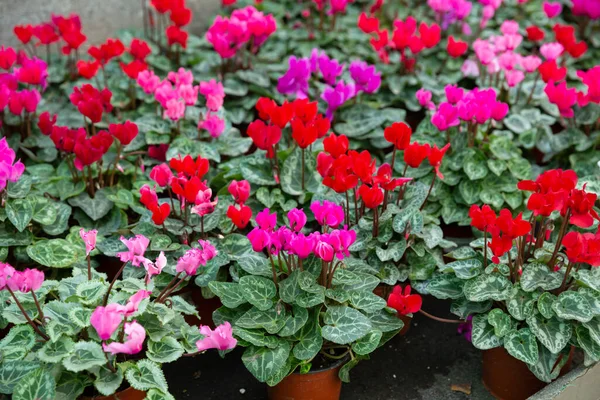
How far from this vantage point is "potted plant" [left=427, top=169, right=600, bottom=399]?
96.1 inches

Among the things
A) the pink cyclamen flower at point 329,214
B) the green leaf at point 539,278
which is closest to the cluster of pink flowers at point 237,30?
the pink cyclamen flower at point 329,214

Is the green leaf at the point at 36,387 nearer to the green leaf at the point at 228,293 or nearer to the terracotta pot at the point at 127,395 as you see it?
the terracotta pot at the point at 127,395

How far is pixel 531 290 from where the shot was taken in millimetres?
2574

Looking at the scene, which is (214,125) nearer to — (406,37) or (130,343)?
(406,37)

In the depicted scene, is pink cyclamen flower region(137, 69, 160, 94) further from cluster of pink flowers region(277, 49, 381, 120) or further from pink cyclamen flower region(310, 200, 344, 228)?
pink cyclamen flower region(310, 200, 344, 228)

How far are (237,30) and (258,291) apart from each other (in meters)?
1.63

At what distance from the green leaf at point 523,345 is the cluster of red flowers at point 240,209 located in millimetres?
991

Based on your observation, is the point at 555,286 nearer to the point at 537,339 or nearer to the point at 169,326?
the point at 537,339

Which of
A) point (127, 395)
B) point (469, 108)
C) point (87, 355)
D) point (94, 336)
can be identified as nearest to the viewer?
point (87, 355)

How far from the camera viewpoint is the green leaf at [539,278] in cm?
259

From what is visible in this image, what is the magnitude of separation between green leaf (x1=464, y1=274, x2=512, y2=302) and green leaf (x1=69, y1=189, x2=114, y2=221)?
4.85 ft

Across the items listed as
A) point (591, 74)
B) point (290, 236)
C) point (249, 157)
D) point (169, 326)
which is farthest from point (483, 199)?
point (169, 326)

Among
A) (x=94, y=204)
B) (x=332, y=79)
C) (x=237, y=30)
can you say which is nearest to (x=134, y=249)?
(x=94, y=204)

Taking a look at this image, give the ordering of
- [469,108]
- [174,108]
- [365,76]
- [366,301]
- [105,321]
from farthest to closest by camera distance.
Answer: [365,76] → [174,108] → [469,108] → [366,301] → [105,321]
